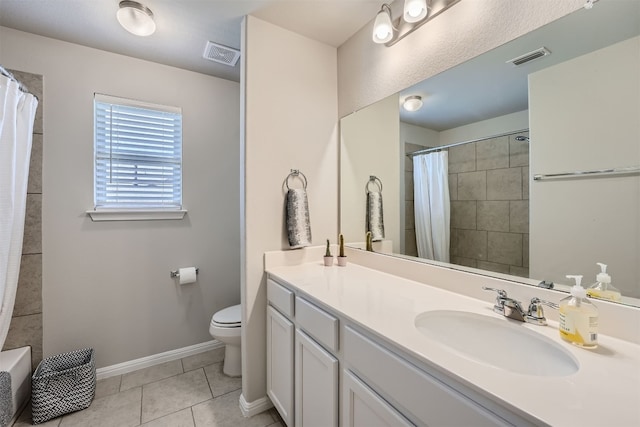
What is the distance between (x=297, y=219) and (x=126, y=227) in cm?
139

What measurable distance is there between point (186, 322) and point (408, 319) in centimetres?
205

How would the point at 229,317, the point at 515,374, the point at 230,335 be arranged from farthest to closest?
the point at 229,317 → the point at 230,335 → the point at 515,374

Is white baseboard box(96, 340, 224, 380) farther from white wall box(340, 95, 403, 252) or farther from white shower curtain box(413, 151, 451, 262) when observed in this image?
white shower curtain box(413, 151, 451, 262)

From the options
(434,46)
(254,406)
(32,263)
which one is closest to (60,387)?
(32,263)

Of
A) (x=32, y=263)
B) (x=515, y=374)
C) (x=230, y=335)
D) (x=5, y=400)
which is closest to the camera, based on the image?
(x=515, y=374)

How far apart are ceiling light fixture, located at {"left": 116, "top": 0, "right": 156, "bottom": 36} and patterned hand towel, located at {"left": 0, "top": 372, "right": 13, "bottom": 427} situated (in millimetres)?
2043

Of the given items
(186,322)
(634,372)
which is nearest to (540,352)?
(634,372)

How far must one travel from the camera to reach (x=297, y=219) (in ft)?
5.70

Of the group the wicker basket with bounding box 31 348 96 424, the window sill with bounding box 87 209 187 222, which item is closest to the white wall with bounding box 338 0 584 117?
the window sill with bounding box 87 209 187 222

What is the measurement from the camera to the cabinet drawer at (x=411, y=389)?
63 centimetres

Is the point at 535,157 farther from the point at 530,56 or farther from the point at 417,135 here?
the point at 417,135

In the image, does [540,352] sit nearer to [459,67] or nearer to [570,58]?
[570,58]

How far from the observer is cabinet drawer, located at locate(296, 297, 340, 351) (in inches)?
42.5

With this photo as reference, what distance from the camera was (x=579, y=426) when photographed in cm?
49
